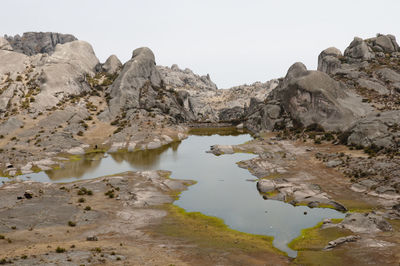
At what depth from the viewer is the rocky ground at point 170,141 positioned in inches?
1368

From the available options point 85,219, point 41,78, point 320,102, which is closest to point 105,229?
point 85,219

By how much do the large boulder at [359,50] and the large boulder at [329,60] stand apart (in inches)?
279

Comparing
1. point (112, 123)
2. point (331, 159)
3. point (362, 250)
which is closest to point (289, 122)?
point (331, 159)

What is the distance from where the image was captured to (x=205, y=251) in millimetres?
34156

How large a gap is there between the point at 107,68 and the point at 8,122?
80129 mm

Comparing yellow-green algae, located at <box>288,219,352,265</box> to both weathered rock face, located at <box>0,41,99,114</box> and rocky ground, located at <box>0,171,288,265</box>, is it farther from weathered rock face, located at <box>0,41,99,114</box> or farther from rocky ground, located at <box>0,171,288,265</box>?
weathered rock face, located at <box>0,41,99,114</box>

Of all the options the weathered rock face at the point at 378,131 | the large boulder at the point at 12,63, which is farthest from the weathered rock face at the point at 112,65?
the weathered rock face at the point at 378,131

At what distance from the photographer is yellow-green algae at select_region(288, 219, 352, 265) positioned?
31812 mm

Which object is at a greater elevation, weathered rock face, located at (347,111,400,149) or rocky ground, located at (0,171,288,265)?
weathered rock face, located at (347,111,400,149)

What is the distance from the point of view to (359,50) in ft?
473

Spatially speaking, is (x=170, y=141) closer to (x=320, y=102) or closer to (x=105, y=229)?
(x=320, y=102)

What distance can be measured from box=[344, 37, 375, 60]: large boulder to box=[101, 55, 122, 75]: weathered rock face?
13035 centimetres

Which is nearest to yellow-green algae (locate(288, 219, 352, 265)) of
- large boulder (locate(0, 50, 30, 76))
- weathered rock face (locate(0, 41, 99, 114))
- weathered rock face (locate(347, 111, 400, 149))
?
weathered rock face (locate(347, 111, 400, 149))

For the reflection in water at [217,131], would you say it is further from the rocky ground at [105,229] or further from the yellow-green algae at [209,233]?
the yellow-green algae at [209,233]
